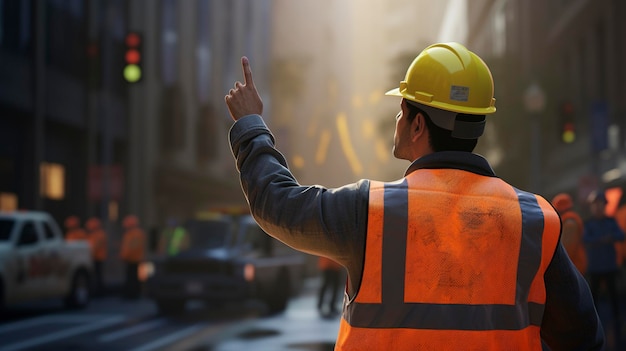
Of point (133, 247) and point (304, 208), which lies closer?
point (304, 208)

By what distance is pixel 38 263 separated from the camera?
16.3 m

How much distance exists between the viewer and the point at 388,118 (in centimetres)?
4275

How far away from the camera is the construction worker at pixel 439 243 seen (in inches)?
91.0

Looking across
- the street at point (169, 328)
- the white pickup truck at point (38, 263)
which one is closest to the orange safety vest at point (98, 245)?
the street at point (169, 328)

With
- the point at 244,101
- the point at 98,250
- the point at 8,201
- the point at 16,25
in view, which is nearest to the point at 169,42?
the point at 16,25

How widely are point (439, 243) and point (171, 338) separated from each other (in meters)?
11.0

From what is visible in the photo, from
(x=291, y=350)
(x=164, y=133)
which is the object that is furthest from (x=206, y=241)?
(x=164, y=133)

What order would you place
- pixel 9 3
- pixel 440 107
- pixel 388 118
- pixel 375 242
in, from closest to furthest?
pixel 375 242 → pixel 440 107 → pixel 9 3 → pixel 388 118

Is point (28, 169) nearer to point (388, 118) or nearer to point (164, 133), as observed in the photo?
point (164, 133)

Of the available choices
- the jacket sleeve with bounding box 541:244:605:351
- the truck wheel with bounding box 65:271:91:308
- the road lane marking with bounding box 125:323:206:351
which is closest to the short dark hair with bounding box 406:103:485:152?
the jacket sleeve with bounding box 541:244:605:351

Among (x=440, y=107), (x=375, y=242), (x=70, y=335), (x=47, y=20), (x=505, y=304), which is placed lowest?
(x=70, y=335)

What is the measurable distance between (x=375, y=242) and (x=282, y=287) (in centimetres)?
1569

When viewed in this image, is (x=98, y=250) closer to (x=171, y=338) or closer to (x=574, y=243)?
(x=171, y=338)

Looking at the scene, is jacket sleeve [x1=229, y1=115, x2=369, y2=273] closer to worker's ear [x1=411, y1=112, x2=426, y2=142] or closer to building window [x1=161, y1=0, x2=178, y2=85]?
worker's ear [x1=411, y1=112, x2=426, y2=142]
